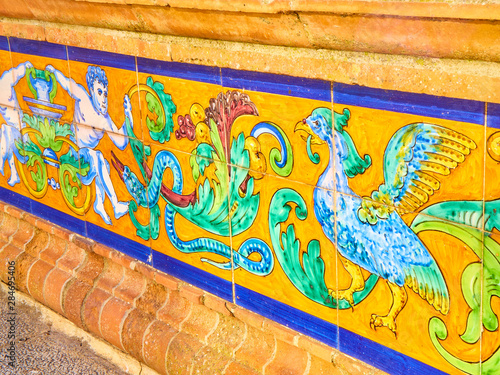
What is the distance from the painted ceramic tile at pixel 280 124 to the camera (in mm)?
1917

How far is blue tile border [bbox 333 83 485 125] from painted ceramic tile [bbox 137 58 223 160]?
0.50 m

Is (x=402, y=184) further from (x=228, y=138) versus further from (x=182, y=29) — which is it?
(x=182, y=29)

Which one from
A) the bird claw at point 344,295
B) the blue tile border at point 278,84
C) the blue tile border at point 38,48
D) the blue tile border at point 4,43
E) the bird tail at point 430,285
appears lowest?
the bird claw at point 344,295

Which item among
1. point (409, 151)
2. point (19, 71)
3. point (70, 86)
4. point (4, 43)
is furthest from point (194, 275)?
point (4, 43)

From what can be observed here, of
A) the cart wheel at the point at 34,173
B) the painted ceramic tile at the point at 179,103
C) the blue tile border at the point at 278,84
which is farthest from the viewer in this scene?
the cart wheel at the point at 34,173

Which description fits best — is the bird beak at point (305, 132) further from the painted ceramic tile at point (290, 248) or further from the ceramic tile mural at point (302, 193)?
the painted ceramic tile at point (290, 248)

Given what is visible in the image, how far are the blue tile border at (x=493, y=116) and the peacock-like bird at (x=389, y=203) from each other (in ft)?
0.23

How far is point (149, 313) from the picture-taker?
2721 mm

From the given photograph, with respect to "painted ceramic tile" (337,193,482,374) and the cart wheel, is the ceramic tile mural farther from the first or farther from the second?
the cart wheel

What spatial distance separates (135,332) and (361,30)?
154 cm

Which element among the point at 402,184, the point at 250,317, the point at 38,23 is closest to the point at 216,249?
the point at 250,317

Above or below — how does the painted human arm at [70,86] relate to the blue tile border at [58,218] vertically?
above

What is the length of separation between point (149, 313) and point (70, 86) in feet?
3.10

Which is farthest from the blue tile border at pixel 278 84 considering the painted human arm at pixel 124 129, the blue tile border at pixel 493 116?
the painted human arm at pixel 124 129
